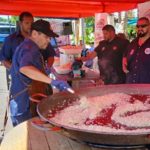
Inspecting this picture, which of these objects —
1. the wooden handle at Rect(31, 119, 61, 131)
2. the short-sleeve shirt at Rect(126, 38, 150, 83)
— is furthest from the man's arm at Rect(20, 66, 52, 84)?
the short-sleeve shirt at Rect(126, 38, 150, 83)

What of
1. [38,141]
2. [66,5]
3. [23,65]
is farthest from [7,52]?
[38,141]

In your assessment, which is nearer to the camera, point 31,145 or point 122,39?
point 31,145

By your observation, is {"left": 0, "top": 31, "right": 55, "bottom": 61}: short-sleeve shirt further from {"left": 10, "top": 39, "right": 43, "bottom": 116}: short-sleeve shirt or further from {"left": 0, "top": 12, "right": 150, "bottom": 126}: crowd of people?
{"left": 10, "top": 39, "right": 43, "bottom": 116}: short-sleeve shirt

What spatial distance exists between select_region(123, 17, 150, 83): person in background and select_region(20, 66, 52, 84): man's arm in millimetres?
1902

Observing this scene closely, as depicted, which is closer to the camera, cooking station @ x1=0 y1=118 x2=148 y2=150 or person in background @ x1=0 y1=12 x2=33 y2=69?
cooking station @ x1=0 y1=118 x2=148 y2=150

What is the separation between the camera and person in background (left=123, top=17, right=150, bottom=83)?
12.1ft

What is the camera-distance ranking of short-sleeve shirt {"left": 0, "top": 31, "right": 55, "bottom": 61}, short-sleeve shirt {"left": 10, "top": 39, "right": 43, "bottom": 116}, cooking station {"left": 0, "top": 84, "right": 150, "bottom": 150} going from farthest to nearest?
short-sleeve shirt {"left": 0, "top": 31, "right": 55, "bottom": 61} → short-sleeve shirt {"left": 10, "top": 39, "right": 43, "bottom": 116} → cooking station {"left": 0, "top": 84, "right": 150, "bottom": 150}

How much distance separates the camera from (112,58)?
477cm

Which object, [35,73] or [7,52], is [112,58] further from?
[35,73]

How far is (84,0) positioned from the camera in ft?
15.7

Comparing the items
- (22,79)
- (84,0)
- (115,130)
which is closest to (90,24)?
(84,0)

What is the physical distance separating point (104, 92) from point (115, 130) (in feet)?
2.53

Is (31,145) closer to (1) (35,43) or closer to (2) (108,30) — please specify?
(1) (35,43)

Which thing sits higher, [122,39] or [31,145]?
[122,39]
